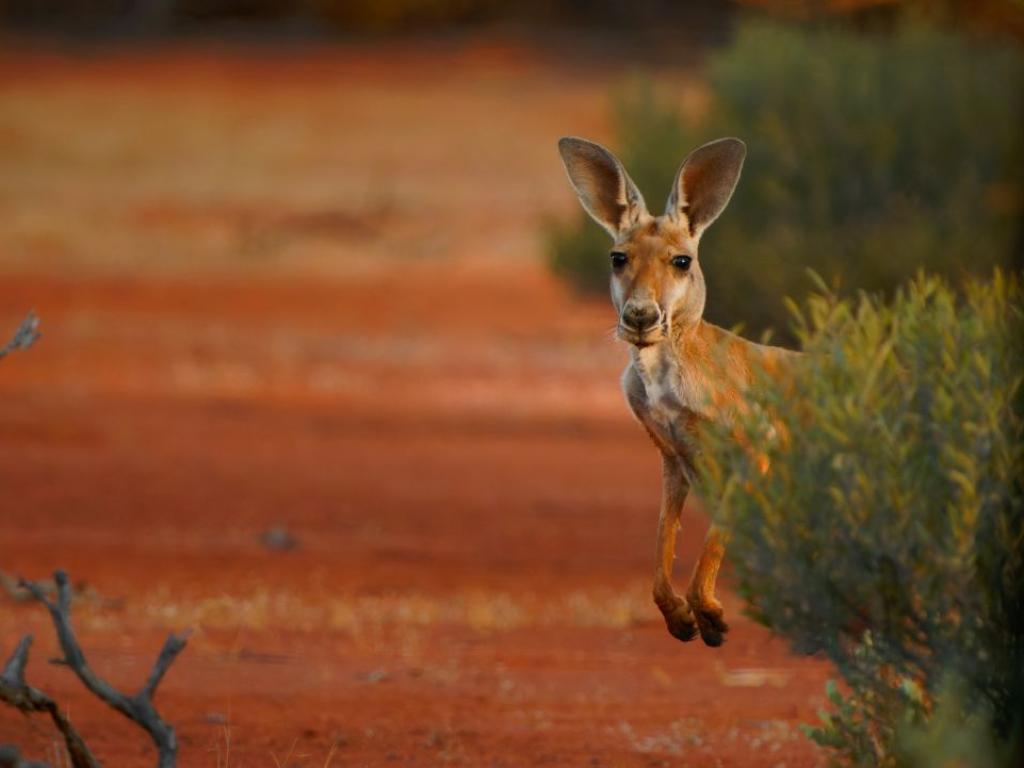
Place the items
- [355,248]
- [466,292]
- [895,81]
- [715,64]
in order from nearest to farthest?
1. [895,81]
2. [715,64]
3. [466,292]
4. [355,248]

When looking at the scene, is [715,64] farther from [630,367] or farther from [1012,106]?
[630,367]

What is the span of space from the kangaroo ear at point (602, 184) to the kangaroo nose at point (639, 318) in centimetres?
49

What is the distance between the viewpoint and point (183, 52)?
44938mm

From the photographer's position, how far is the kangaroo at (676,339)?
18.1 ft

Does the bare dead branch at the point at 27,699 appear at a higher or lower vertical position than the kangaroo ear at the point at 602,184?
lower

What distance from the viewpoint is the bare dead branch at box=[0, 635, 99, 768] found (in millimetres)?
6465

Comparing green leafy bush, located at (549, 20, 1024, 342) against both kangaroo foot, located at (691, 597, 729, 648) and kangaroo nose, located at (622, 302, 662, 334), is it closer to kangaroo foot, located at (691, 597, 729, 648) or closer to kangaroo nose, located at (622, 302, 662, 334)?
kangaroo foot, located at (691, 597, 729, 648)

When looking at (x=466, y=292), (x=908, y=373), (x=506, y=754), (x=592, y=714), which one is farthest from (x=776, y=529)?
(x=466, y=292)

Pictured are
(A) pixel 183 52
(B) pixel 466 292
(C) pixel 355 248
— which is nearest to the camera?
(B) pixel 466 292

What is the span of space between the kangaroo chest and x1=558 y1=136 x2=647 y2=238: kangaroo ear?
409 mm

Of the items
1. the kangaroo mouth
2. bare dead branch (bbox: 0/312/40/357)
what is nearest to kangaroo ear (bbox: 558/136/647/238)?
the kangaroo mouth

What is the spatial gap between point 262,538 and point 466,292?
1913cm

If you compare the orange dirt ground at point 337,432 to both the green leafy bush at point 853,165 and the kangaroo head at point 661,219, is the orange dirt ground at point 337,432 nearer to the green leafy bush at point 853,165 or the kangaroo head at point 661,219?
the green leafy bush at point 853,165

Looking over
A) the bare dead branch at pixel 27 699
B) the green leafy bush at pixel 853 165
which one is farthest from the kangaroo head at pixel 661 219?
the green leafy bush at pixel 853 165
